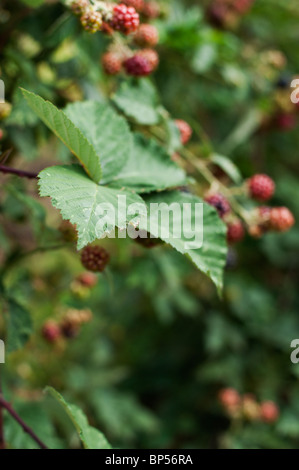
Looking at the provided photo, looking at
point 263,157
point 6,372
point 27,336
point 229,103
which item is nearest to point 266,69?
point 229,103

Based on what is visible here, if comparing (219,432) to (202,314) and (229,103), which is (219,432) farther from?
(229,103)

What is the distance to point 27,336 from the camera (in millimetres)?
904

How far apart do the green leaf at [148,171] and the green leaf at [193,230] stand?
2cm

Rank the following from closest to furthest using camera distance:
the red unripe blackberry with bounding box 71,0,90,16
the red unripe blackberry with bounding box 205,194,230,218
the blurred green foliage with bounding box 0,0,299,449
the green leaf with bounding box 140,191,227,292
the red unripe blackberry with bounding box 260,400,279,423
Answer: the green leaf with bounding box 140,191,227,292 < the red unripe blackberry with bounding box 71,0,90,16 < the red unripe blackberry with bounding box 205,194,230,218 < the blurred green foliage with bounding box 0,0,299,449 < the red unripe blackberry with bounding box 260,400,279,423

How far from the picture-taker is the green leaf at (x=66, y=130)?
25.0 inches

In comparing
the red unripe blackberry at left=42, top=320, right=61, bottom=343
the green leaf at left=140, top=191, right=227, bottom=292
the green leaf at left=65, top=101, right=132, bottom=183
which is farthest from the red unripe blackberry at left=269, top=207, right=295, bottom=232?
the red unripe blackberry at left=42, top=320, right=61, bottom=343

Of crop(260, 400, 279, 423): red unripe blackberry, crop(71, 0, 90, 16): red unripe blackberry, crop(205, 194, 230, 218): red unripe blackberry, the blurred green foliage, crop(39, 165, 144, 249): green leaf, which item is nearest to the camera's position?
crop(39, 165, 144, 249): green leaf

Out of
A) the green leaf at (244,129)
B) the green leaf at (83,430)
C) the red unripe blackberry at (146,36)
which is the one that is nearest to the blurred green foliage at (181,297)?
the green leaf at (244,129)

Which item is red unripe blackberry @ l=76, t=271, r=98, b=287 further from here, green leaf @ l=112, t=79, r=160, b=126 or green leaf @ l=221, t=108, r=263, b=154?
green leaf @ l=221, t=108, r=263, b=154

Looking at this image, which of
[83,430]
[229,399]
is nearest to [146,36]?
[83,430]

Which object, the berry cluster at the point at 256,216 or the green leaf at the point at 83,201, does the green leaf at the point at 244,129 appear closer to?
the berry cluster at the point at 256,216

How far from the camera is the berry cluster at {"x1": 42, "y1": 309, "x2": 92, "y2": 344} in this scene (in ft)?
4.39

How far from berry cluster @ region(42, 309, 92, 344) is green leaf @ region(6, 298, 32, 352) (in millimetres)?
433

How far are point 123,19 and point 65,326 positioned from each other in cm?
87
